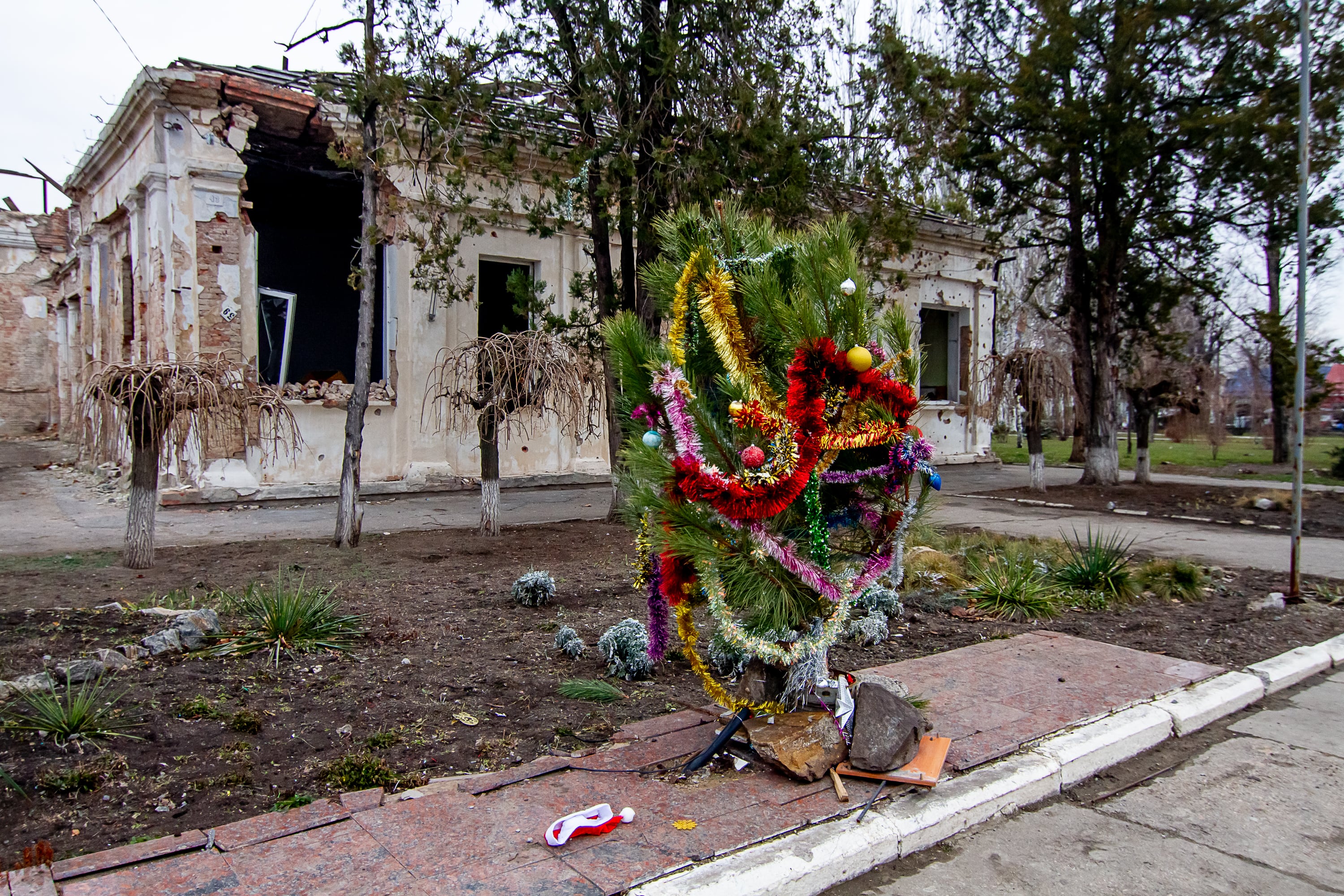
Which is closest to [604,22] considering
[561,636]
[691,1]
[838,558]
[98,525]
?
[691,1]

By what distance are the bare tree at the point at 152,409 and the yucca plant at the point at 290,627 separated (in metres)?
2.23

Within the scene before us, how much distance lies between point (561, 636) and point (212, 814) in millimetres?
2603

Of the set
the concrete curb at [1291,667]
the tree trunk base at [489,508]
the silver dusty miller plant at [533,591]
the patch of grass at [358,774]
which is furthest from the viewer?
the tree trunk base at [489,508]

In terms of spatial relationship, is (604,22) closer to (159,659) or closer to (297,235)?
(159,659)

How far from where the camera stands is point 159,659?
5.33 meters

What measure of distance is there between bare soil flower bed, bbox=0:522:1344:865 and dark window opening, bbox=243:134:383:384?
22.4 ft

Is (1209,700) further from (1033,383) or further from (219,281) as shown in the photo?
(219,281)

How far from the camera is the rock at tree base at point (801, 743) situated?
4.00m

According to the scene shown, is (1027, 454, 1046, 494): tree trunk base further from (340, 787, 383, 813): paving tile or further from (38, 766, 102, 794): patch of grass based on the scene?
(38, 766, 102, 794): patch of grass

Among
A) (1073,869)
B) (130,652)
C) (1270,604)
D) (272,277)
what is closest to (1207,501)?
(1270,604)

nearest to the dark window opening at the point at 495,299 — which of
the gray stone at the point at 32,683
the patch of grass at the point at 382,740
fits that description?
the gray stone at the point at 32,683

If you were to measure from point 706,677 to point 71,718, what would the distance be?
9.60ft

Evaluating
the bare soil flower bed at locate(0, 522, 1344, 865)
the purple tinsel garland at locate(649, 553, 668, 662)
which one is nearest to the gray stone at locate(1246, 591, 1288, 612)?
the bare soil flower bed at locate(0, 522, 1344, 865)

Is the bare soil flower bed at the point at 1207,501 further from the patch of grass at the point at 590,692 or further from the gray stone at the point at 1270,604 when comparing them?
the patch of grass at the point at 590,692
